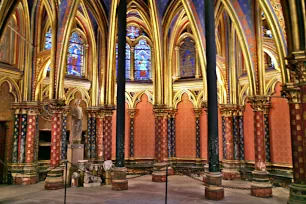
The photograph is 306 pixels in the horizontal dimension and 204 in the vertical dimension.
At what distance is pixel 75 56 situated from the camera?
61.1 feet

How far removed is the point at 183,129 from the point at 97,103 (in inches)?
231

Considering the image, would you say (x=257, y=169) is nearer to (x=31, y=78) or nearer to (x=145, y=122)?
Result: (x=145, y=122)

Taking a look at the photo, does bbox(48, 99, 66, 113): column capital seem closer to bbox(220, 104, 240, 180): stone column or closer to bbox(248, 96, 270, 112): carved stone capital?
bbox(248, 96, 270, 112): carved stone capital

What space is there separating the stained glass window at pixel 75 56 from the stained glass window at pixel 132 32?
135 inches

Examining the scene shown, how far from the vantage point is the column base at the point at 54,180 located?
41.0 ft

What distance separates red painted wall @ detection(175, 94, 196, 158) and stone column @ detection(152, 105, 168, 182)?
11.1 feet

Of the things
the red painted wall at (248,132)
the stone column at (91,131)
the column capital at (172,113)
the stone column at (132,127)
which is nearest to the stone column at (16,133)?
the stone column at (91,131)

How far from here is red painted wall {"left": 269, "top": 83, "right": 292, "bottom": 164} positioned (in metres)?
14.8

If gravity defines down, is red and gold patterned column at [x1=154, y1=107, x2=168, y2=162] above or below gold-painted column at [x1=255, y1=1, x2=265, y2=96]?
below

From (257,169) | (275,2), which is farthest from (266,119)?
(275,2)

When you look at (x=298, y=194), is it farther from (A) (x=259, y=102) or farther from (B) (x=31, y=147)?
(B) (x=31, y=147)

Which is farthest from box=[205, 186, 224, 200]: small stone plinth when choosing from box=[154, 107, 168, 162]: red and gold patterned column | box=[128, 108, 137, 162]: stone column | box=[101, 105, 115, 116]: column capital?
box=[128, 108, 137, 162]: stone column

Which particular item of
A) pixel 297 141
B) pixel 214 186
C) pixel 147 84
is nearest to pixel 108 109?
pixel 147 84

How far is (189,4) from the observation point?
14.6 metres
